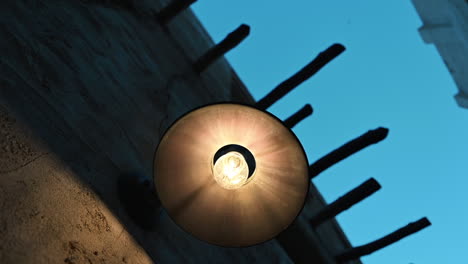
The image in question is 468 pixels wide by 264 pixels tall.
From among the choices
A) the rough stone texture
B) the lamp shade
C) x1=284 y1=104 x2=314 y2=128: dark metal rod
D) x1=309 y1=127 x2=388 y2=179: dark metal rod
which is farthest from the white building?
the lamp shade

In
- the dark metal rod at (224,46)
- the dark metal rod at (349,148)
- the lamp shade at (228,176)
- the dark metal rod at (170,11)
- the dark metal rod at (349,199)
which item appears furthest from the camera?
the dark metal rod at (170,11)

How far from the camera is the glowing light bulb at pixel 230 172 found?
205 centimetres

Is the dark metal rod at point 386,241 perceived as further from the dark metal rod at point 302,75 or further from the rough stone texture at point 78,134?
the dark metal rod at point 302,75

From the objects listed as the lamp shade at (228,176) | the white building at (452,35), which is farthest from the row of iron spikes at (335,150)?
the white building at (452,35)

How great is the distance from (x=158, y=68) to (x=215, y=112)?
2.32 m

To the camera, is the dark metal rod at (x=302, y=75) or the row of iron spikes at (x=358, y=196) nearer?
the row of iron spikes at (x=358, y=196)

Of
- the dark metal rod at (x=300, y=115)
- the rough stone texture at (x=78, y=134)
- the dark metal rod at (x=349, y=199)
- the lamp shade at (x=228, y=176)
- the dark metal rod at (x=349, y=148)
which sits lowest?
the dark metal rod at (x=349, y=199)

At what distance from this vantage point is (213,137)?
6.72 feet

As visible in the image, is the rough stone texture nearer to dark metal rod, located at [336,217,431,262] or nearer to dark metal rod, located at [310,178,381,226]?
dark metal rod, located at [310,178,381,226]

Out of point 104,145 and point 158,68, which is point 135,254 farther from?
point 158,68

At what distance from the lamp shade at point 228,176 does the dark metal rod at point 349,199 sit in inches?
97.7

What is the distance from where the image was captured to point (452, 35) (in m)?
8.38

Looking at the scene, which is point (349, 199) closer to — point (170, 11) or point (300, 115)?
point (300, 115)

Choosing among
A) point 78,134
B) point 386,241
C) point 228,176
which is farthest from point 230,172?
point 386,241
